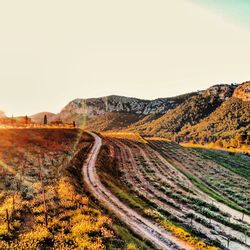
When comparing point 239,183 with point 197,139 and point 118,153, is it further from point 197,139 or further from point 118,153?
point 197,139

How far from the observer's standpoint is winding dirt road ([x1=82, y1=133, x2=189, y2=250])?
2618 centimetres

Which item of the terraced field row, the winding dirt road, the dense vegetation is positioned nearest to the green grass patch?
the terraced field row

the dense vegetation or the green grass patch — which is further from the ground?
the dense vegetation

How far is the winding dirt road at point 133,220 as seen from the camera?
26181 mm

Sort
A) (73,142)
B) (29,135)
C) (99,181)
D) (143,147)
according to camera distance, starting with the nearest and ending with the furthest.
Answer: (99,181) < (29,135) < (73,142) < (143,147)

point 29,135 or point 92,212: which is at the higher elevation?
point 29,135

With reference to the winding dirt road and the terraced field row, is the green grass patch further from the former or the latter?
the winding dirt road

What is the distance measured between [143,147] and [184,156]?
466 inches

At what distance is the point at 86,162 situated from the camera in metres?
53.1

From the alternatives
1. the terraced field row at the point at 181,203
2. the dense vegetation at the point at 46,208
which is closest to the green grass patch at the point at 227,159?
the terraced field row at the point at 181,203

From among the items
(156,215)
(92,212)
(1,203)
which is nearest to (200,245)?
(156,215)

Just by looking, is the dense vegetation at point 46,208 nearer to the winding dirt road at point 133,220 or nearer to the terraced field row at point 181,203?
the winding dirt road at point 133,220

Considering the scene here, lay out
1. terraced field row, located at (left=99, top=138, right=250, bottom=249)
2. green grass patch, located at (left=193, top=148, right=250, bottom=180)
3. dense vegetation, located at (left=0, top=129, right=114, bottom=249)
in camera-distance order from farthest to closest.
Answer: green grass patch, located at (left=193, top=148, right=250, bottom=180) → terraced field row, located at (left=99, top=138, right=250, bottom=249) → dense vegetation, located at (left=0, top=129, right=114, bottom=249)

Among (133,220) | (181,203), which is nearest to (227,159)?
(181,203)
